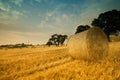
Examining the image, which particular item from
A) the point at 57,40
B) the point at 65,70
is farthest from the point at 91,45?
the point at 57,40

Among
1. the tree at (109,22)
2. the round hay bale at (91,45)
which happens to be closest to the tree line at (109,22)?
the tree at (109,22)

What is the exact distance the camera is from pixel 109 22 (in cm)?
3994

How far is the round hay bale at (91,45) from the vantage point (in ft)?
35.5

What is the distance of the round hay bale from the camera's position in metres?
10.8

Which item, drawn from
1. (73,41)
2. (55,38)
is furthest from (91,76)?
(55,38)

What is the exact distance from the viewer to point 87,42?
35.7 feet

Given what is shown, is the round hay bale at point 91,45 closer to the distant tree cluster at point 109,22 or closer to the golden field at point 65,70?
the golden field at point 65,70

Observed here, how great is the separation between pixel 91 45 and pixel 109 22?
1225 inches

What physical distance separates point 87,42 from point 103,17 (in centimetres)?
3253

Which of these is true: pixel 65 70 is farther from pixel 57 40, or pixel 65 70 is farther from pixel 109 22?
pixel 57 40

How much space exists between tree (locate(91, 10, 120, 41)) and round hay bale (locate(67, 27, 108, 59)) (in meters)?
29.1

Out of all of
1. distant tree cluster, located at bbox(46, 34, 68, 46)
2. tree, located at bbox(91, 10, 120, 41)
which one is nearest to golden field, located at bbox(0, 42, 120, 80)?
tree, located at bbox(91, 10, 120, 41)

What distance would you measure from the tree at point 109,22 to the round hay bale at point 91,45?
29.1 m

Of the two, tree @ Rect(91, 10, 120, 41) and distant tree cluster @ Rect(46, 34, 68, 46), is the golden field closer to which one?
tree @ Rect(91, 10, 120, 41)
